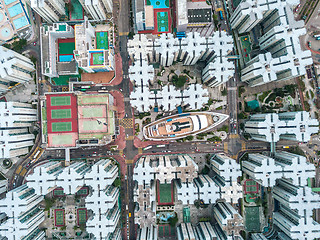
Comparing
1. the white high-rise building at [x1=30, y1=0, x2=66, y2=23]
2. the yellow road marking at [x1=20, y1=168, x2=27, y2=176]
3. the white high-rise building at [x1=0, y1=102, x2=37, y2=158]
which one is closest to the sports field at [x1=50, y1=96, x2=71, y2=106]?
the white high-rise building at [x1=0, y1=102, x2=37, y2=158]

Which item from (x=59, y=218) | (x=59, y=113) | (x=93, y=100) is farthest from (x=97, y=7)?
(x=59, y=218)

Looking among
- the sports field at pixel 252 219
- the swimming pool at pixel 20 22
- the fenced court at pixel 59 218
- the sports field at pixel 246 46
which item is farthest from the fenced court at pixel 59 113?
the sports field at pixel 252 219

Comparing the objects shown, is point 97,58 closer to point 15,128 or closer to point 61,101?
point 61,101

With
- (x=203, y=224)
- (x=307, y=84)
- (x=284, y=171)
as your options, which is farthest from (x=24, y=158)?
(x=307, y=84)

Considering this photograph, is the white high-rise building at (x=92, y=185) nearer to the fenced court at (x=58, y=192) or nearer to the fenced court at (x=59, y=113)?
the fenced court at (x=58, y=192)

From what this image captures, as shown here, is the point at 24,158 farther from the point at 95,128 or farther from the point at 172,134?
the point at 172,134

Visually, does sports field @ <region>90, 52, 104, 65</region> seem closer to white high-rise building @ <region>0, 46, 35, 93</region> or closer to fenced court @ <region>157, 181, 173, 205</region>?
white high-rise building @ <region>0, 46, 35, 93</region>

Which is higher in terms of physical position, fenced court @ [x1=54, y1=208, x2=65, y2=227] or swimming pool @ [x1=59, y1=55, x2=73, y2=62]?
swimming pool @ [x1=59, y1=55, x2=73, y2=62]
